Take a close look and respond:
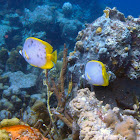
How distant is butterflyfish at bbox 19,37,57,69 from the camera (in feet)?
5.93

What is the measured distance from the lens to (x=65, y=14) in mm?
13438

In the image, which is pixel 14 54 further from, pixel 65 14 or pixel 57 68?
pixel 65 14

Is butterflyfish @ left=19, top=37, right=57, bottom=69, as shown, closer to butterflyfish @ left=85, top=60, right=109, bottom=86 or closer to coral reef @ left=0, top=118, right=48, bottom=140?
butterflyfish @ left=85, top=60, right=109, bottom=86

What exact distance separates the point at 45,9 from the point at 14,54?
6091mm

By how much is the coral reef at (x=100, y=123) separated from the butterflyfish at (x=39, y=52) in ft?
2.27

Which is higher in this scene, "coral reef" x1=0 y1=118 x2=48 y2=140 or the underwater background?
the underwater background

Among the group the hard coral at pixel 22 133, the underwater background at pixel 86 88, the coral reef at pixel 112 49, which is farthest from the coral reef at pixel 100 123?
the coral reef at pixel 112 49

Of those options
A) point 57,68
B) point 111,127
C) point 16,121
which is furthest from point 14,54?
point 111,127

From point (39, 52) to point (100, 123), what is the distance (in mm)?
1171

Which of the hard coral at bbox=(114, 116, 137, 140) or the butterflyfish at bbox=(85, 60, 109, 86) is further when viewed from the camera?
the butterflyfish at bbox=(85, 60, 109, 86)

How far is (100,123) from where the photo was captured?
5.15 feet

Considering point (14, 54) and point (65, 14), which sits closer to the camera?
point (14, 54)

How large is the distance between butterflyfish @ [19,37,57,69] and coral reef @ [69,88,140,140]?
2.27 feet

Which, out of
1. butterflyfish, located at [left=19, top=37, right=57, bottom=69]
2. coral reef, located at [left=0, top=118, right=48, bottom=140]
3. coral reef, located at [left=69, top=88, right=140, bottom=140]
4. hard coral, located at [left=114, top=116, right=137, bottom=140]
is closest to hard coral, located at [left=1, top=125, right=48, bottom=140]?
coral reef, located at [left=0, top=118, right=48, bottom=140]
